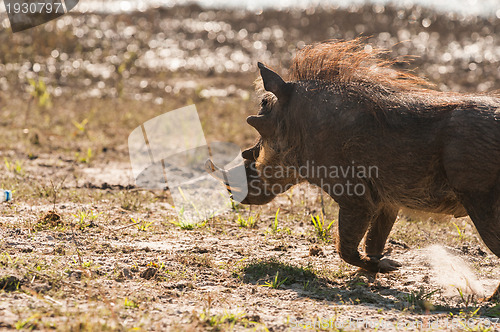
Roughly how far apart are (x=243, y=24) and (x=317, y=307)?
1048 cm

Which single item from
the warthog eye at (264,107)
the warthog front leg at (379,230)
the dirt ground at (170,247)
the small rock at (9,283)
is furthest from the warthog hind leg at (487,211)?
the small rock at (9,283)

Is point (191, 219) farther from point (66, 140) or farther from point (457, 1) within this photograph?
point (457, 1)

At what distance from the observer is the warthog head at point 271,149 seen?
414cm

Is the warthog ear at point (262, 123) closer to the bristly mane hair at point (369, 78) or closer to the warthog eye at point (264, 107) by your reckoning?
the warthog eye at point (264, 107)

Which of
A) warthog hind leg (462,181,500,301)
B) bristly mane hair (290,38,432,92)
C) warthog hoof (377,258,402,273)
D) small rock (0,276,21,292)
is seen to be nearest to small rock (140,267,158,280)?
small rock (0,276,21,292)

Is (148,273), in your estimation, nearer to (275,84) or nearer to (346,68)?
(275,84)

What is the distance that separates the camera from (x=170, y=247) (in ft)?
14.3

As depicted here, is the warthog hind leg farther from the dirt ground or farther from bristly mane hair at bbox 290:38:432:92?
bristly mane hair at bbox 290:38:432:92

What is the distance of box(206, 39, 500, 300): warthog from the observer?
3.43 metres

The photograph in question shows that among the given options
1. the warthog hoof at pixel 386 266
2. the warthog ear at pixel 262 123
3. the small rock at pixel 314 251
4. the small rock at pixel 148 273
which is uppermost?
the warthog ear at pixel 262 123

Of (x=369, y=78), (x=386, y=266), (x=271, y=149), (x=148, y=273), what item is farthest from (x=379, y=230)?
(x=148, y=273)

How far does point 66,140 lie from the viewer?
7.70 m

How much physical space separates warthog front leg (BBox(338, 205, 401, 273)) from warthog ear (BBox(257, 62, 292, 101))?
2.85ft

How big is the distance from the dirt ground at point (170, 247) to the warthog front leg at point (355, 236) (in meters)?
0.11
